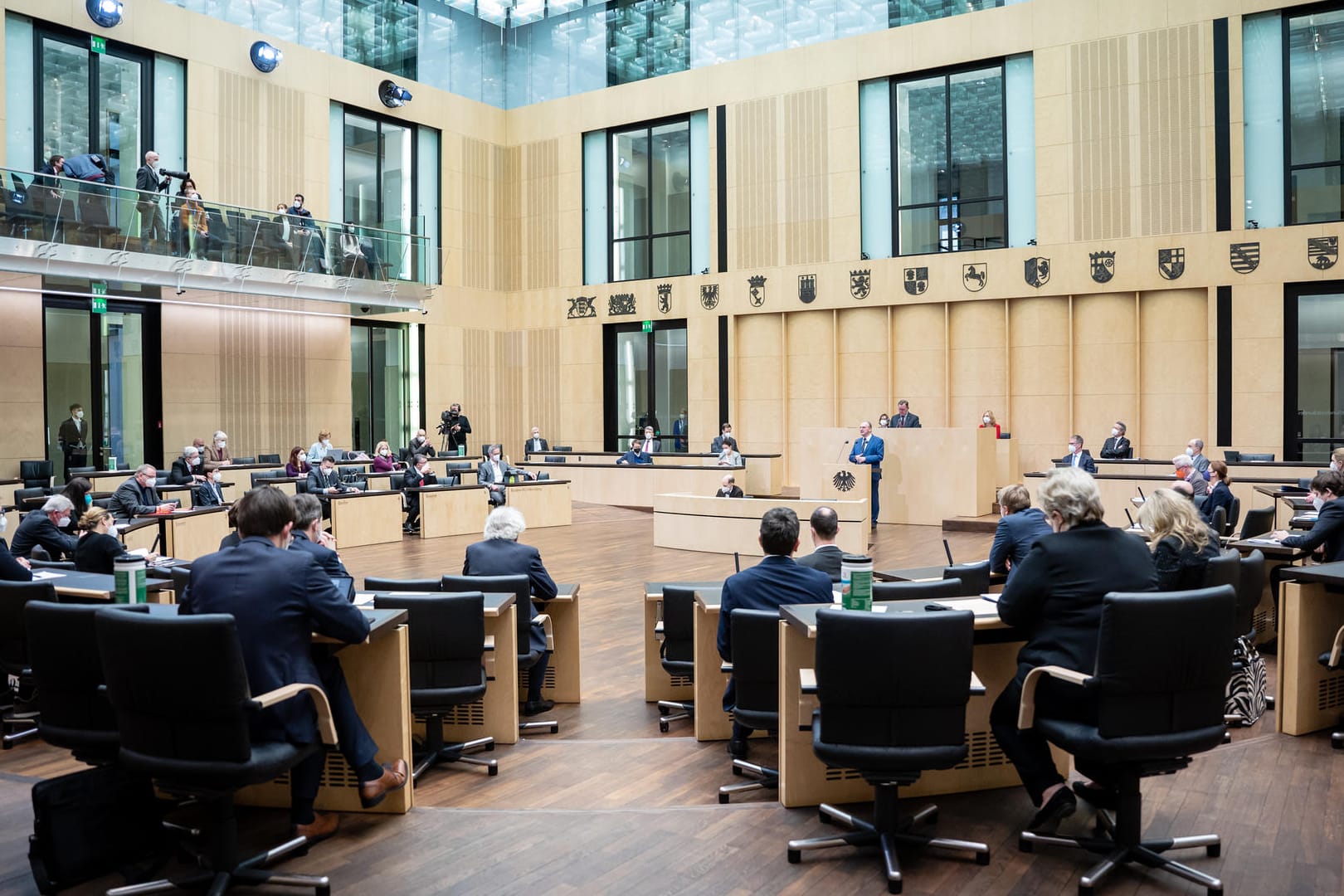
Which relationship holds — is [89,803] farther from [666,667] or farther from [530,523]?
[530,523]

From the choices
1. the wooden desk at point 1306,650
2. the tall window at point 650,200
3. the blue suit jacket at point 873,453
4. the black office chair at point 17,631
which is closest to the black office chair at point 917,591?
the wooden desk at point 1306,650

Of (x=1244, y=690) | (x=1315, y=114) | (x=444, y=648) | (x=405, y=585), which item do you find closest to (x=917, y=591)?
(x=1244, y=690)

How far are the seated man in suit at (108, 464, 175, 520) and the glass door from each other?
5.62 metres

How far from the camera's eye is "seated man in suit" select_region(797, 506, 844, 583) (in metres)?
4.60

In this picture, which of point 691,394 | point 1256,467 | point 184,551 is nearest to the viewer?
point 184,551

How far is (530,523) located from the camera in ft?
47.2

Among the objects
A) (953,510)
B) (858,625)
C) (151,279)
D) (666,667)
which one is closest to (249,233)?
(151,279)

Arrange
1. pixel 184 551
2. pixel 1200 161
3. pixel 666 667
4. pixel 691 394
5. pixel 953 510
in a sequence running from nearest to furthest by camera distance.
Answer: pixel 666 667 < pixel 184 551 < pixel 953 510 < pixel 1200 161 < pixel 691 394

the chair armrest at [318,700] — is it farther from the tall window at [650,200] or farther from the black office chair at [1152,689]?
the tall window at [650,200]

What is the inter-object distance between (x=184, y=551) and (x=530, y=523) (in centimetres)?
499

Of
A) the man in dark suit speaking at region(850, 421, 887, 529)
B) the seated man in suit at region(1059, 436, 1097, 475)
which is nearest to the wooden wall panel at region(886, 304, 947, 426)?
the man in dark suit speaking at region(850, 421, 887, 529)

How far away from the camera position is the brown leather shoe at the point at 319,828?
3.47m

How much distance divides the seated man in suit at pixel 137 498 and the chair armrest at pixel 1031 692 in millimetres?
9169

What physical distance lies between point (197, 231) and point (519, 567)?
11516 millimetres
